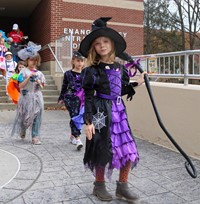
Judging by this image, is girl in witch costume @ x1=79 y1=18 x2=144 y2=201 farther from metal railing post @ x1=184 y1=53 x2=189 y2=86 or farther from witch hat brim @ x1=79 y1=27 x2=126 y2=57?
metal railing post @ x1=184 y1=53 x2=189 y2=86

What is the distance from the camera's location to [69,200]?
344 cm

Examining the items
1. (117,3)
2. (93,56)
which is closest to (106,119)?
(93,56)

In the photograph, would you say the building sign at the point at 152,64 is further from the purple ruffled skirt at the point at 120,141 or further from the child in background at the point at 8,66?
the child in background at the point at 8,66

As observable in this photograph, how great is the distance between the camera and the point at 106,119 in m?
3.22

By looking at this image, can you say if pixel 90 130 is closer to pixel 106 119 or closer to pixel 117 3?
pixel 106 119

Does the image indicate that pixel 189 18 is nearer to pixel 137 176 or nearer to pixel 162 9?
pixel 162 9

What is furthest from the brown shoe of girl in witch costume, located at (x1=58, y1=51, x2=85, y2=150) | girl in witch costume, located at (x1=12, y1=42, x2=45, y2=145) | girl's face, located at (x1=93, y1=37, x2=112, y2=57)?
girl's face, located at (x1=93, y1=37, x2=112, y2=57)

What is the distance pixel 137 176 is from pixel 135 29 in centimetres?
1446

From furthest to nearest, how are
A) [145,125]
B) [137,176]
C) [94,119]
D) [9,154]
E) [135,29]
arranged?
[135,29] < [145,125] < [9,154] < [137,176] < [94,119]

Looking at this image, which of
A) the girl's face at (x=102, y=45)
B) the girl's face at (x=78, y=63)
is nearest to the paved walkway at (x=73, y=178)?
the girl's face at (x=78, y=63)

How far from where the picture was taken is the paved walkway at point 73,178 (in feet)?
11.5

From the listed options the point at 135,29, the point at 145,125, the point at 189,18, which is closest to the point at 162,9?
the point at 189,18

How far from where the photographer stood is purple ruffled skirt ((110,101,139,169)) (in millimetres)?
3240

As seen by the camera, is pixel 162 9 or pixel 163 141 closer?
pixel 163 141
